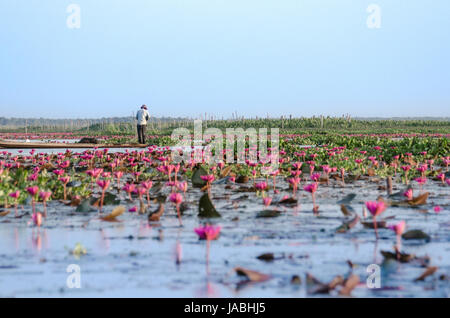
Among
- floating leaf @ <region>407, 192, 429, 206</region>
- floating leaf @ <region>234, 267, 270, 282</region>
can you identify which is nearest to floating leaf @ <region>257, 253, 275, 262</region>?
floating leaf @ <region>234, 267, 270, 282</region>

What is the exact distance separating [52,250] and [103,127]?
233 feet

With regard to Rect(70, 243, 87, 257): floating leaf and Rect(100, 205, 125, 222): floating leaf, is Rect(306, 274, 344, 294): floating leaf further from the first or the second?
Rect(100, 205, 125, 222): floating leaf

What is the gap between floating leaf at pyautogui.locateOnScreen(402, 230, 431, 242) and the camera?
484 cm

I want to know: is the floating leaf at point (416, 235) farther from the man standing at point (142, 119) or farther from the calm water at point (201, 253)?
the man standing at point (142, 119)

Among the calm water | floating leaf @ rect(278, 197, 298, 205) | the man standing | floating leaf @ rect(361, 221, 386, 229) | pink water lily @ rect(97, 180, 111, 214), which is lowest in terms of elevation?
the calm water

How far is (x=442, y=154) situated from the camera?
50.2 feet

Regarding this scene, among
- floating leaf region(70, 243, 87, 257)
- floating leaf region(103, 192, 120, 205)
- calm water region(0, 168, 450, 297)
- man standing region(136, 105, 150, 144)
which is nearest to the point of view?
calm water region(0, 168, 450, 297)

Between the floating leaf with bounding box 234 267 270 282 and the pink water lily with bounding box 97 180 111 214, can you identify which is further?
the pink water lily with bounding box 97 180 111 214

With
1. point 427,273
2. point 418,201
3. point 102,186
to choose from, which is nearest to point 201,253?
point 427,273

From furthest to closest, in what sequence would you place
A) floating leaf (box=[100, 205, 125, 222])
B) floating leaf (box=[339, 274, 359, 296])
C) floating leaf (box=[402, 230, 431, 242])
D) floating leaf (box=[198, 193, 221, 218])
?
floating leaf (box=[198, 193, 221, 218])
floating leaf (box=[100, 205, 125, 222])
floating leaf (box=[402, 230, 431, 242])
floating leaf (box=[339, 274, 359, 296])

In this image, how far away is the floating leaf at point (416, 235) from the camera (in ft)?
15.9

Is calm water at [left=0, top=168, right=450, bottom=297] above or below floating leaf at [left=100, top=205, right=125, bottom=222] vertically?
below

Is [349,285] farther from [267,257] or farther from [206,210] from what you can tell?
[206,210]
